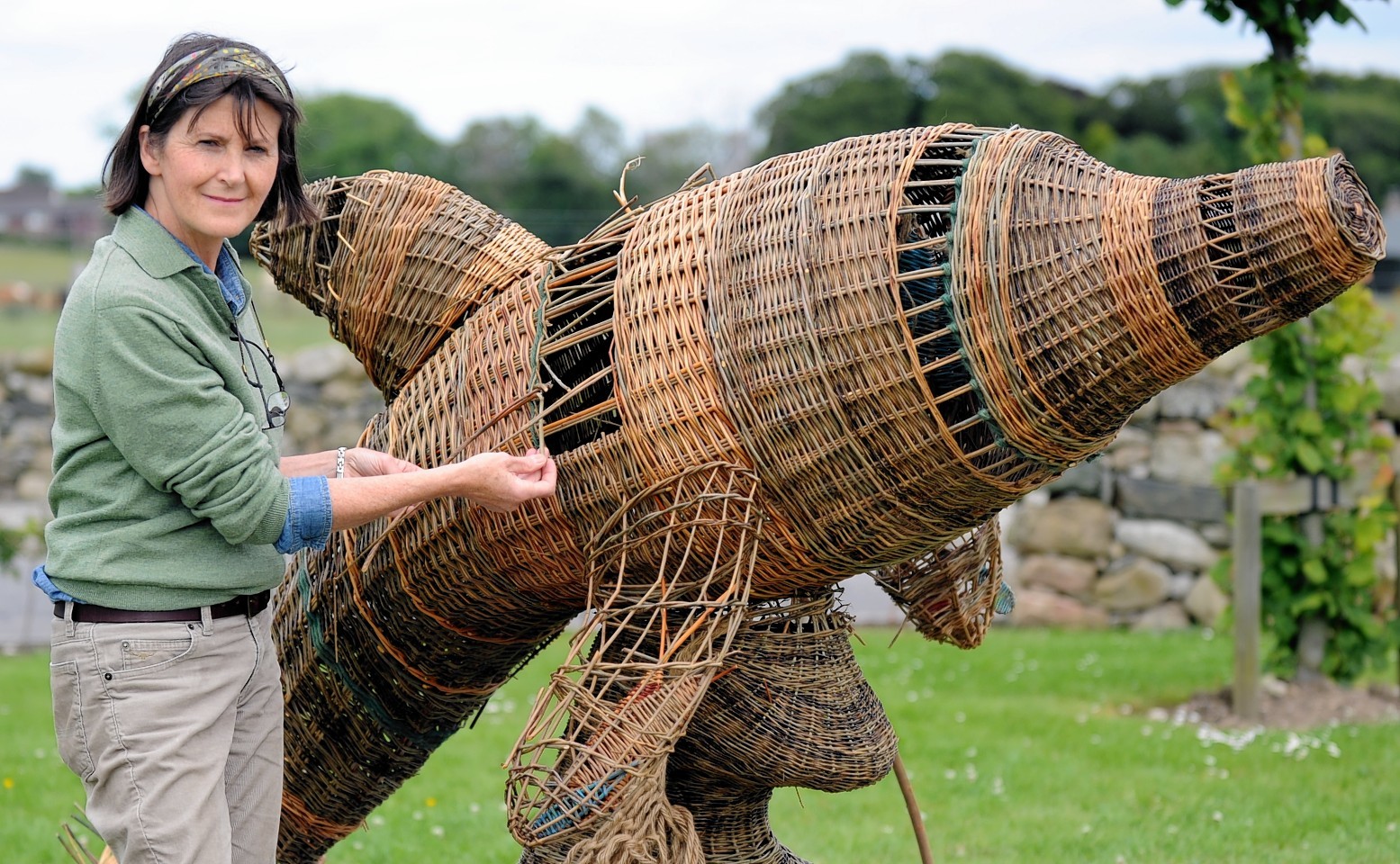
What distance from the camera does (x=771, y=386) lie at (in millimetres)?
2480

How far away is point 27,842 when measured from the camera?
475 cm

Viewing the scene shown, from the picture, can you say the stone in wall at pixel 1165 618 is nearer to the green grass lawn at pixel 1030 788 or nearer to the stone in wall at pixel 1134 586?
the stone in wall at pixel 1134 586

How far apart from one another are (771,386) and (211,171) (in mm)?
1060

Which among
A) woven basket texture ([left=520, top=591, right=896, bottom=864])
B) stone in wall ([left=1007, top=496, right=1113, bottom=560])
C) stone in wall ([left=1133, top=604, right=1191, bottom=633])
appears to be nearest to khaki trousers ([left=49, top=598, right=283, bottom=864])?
woven basket texture ([left=520, top=591, right=896, bottom=864])

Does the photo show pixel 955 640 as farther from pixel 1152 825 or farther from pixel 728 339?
pixel 1152 825

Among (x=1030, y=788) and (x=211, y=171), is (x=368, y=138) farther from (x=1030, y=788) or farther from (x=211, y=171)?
Result: (x=211, y=171)

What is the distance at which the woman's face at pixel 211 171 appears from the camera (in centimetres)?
240

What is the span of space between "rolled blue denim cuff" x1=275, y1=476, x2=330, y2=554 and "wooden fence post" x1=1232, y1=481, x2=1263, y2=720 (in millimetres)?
4816

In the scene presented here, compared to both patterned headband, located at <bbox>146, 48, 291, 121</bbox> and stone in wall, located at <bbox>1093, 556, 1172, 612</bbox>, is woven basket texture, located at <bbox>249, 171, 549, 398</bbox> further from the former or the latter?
stone in wall, located at <bbox>1093, 556, 1172, 612</bbox>

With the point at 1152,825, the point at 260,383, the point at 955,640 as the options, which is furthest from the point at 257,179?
the point at 1152,825

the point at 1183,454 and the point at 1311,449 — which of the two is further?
the point at 1183,454

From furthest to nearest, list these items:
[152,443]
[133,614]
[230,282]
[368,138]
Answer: [368,138]
[230,282]
[133,614]
[152,443]

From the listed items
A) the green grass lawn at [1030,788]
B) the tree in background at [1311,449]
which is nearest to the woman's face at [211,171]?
the green grass lawn at [1030,788]

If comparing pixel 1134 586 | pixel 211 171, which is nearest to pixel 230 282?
pixel 211 171
